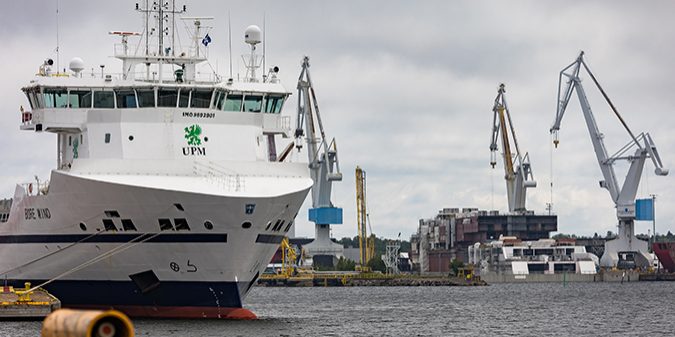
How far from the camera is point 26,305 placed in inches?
1976

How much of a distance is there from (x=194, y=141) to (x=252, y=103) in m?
3.94

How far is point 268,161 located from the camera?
5388cm

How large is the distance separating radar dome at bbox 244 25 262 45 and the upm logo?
292 inches

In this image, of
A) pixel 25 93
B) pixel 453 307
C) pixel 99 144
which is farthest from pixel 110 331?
pixel 453 307

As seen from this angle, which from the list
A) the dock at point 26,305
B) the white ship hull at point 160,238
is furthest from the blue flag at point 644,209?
the dock at point 26,305

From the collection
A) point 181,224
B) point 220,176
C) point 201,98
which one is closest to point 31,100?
point 201,98

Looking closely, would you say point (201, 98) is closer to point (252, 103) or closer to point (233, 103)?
point (233, 103)

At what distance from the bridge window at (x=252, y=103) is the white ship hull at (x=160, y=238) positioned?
3.45 metres

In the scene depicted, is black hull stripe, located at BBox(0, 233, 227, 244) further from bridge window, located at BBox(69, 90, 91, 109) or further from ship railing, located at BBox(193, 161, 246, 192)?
bridge window, located at BBox(69, 90, 91, 109)

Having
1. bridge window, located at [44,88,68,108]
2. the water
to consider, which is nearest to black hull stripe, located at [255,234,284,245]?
the water

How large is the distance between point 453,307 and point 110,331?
6855 centimetres

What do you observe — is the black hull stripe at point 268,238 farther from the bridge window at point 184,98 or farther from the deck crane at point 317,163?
the deck crane at point 317,163

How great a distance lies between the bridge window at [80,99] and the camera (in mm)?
53656

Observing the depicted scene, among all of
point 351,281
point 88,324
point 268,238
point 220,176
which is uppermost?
point 220,176
